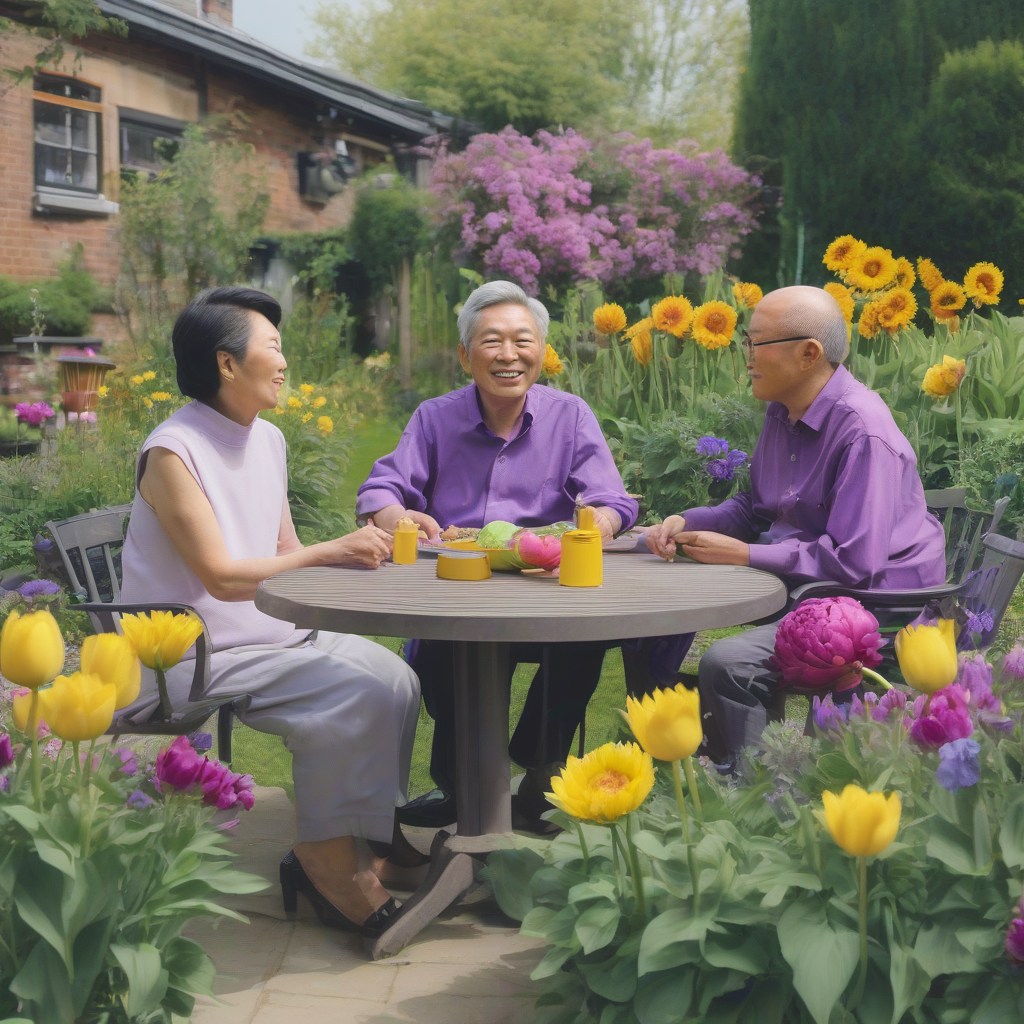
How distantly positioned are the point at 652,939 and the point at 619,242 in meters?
10.1

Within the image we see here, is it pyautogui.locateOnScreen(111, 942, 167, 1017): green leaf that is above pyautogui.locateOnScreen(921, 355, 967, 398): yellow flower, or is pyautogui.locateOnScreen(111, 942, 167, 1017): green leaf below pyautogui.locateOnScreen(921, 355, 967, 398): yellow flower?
below

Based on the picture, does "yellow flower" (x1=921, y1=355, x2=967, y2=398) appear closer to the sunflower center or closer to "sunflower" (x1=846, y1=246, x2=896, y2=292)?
"sunflower" (x1=846, y1=246, x2=896, y2=292)

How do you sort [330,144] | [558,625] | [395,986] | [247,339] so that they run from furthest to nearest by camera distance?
[330,144]
[247,339]
[395,986]
[558,625]

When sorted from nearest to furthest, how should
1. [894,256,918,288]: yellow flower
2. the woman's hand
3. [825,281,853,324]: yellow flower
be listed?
the woman's hand
[825,281,853,324]: yellow flower
[894,256,918,288]: yellow flower

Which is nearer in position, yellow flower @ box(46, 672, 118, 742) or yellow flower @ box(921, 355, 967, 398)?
yellow flower @ box(46, 672, 118, 742)

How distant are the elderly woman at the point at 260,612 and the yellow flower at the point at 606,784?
98 cm

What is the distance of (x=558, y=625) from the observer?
1936 millimetres

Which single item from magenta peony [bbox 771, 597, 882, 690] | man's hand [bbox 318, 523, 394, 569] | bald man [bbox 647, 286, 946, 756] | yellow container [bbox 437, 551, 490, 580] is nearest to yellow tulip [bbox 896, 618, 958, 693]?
magenta peony [bbox 771, 597, 882, 690]

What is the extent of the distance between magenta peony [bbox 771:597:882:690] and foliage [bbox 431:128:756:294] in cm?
852

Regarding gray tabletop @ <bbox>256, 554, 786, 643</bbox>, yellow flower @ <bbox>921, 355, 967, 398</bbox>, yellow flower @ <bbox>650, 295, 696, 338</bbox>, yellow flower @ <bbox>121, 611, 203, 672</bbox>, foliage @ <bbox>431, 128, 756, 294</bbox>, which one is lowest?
gray tabletop @ <bbox>256, 554, 786, 643</bbox>

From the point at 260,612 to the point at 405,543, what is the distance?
1.14 ft

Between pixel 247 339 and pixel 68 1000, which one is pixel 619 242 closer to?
pixel 247 339

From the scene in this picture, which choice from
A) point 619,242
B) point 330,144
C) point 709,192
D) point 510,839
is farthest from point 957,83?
point 510,839

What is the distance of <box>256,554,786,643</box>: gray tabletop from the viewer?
1.95 m
